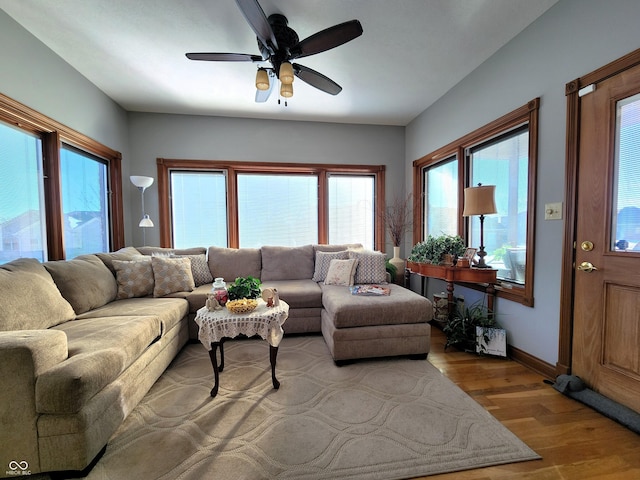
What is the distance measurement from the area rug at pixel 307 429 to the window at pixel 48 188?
1.74 metres

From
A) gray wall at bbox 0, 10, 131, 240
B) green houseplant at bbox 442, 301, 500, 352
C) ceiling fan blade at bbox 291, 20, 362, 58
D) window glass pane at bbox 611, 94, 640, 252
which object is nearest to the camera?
window glass pane at bbox 611, 94, 640, 252

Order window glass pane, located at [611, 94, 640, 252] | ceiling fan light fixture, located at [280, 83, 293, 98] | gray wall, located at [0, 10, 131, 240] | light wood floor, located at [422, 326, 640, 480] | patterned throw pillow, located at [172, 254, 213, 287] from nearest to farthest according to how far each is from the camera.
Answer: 1. light wood floor, located at [422, 326, 640, 480]
2. window glass pane, located at [611, 94, 640, 252]
3. ceiling fan light fixture, located at [280, 83, 293, 98]
4. gray wall, located at [0, 10, 131, 240]
5. patterned throw pillow, located at [172, 254, 213, 287]

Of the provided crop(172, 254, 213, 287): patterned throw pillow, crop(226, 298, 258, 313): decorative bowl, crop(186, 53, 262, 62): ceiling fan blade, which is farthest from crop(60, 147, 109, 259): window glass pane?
crop(226, 298, 258, 313): decorative bowl

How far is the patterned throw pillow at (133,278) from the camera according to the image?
271 cm

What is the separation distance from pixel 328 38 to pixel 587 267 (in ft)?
7.73

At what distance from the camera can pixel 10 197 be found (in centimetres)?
221

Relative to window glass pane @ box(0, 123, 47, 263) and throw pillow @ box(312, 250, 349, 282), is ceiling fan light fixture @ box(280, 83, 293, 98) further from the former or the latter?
window glass pane @ box(0, 123, 47, 263)

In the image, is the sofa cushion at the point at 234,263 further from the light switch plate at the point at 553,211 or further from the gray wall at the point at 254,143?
the light switch plate at the point at 553,211

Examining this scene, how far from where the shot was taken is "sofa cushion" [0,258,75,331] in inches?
62.9

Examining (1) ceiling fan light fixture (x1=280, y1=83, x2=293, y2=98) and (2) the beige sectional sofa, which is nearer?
(2) the beige sectional sofa

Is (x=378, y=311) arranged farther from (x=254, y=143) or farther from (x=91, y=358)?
(x=254, y=143)

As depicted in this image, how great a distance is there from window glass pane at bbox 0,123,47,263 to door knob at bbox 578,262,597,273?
4.31 m

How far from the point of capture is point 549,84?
6.91 ft

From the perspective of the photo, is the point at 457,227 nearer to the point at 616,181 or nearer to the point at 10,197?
the point at 616,181
